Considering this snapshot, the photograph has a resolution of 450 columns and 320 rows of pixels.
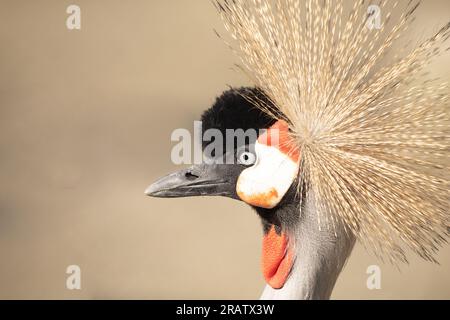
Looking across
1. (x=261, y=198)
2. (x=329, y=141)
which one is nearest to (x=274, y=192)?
(x=261, y=198)

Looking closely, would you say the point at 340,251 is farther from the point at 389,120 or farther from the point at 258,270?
the point at 258,270

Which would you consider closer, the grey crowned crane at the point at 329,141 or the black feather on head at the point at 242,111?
the grey crowned crane at the point at 329,141

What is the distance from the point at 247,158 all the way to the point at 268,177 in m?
0.07

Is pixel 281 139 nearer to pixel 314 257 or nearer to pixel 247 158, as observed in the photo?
pixel 247 158

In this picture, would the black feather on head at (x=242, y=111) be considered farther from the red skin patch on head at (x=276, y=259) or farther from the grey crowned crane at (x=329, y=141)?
the red skin patch on head at (x=276, y=259)

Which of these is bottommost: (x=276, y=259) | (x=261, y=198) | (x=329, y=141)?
(x=276, y=259)

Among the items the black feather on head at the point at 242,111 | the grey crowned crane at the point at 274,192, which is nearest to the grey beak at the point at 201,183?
the grey crowned crane at the point at 274,192

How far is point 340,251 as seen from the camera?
55.2 inches

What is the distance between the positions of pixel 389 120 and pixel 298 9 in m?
0.36

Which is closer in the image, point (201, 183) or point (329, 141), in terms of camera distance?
point (329, 141)

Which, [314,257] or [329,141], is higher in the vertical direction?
[329,141]

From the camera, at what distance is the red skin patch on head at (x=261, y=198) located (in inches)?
54.4

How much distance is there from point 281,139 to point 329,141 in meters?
0.12

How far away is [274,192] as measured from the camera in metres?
1.38
